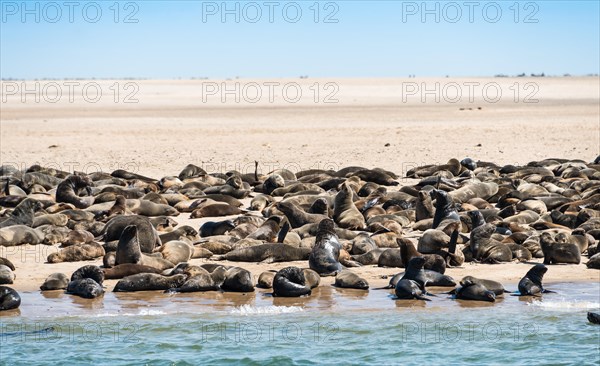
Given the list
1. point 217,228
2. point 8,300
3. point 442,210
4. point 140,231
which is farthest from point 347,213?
point 8,300

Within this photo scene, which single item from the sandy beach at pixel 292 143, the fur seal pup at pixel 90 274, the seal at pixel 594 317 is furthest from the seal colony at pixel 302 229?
the seal at pixel 594 317

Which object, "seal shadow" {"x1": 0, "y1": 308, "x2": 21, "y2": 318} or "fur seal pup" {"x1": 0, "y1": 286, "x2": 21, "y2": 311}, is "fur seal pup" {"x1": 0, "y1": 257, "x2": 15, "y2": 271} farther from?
"seal shadow" {"x1": 0, "y1": 308, "x2": 21, "y2": 318}

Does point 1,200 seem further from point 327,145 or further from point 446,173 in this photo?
point 327,145

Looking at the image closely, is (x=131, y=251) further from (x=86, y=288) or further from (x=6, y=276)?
(x=6, y=276)

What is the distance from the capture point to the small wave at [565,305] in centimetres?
901

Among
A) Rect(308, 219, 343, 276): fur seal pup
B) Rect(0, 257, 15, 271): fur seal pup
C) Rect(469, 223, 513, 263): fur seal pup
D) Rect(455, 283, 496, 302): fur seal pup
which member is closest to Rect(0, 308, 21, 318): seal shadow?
Rect(0, 257, 15, 271): fur seal pup

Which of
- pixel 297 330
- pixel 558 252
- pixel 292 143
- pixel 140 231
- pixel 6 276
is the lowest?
pixel 297 330

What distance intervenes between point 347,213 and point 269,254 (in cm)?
219

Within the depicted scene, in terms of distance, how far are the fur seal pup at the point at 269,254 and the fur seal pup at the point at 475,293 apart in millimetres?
2103

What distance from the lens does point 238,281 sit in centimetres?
938

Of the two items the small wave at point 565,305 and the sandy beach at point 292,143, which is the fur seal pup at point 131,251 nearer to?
the sandy beach at point 292,143

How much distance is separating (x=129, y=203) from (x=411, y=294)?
543 centimetres

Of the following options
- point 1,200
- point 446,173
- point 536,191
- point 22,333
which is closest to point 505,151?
point 446,173

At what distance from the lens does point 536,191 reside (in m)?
14.3
